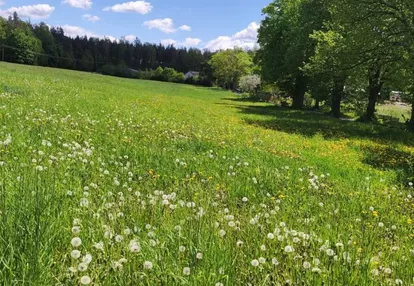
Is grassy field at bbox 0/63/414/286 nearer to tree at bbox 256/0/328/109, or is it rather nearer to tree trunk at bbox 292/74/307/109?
tree at bbox 256/0/328/109

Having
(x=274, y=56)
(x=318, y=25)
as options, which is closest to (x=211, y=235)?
(x=318, y=25)

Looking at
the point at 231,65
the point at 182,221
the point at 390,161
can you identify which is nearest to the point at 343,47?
the point at 390,161

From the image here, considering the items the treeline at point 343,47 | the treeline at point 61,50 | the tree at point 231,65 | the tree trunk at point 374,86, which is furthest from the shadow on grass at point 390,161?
the treeline at point 61,50

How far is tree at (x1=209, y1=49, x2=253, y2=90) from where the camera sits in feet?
406

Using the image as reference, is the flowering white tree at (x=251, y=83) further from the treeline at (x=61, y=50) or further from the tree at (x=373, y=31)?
the tree at (x=373, y=31)

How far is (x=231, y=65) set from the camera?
124312mm

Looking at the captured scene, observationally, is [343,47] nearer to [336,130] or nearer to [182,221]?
[336,130]

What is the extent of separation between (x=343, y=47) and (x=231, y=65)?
104 metres

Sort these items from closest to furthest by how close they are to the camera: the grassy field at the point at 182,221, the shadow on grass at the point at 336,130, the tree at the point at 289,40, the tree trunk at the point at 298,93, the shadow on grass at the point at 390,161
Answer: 1. the grassy field at the point at 182,221
2. the shadow on grass at the point at 390,161
3. the shadow on grass at the point at 336,130
4. the tree at the point at 289,40
5. the tree trunk at the point at 298,93

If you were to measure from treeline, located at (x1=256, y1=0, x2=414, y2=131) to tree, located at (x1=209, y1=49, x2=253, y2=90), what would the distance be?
7358cm

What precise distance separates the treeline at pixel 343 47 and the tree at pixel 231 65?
7358 centimetres

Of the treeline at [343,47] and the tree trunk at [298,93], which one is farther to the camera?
the tree trunk at [298,93]

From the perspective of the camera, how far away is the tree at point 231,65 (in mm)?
123688


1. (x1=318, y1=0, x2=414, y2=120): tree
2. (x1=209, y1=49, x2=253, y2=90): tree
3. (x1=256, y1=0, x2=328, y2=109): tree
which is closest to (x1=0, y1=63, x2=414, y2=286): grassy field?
(x1=318, y1=0, x2=414, y2=120): tree
